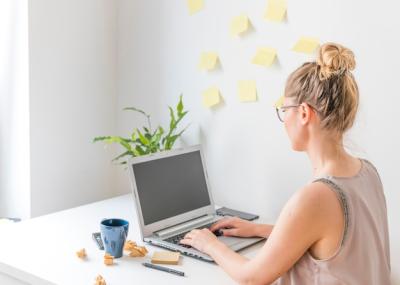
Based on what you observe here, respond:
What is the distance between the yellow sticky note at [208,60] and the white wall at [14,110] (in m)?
0.69

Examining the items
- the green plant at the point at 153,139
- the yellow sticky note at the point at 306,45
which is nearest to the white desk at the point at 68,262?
the green plant at the point at 153,139

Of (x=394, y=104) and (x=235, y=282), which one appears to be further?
(x=394, y=104)

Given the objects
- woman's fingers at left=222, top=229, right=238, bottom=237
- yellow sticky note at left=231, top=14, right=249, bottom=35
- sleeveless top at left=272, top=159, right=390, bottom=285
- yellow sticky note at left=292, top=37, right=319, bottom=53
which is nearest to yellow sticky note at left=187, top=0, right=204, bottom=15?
yellow sticky note at left=231, top=14, right=249, bottom=35

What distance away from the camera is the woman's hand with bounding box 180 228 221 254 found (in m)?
1.44

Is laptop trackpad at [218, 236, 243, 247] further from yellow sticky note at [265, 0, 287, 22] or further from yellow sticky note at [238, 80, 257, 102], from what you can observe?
yellow sticky note at [265, 0, 287, 22]

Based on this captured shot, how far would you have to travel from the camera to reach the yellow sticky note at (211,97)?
1979mm

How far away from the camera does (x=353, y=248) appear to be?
114cm

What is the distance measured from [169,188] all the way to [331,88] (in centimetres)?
71

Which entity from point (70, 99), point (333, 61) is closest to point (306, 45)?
point (333, 61)

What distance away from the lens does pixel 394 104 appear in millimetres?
1583

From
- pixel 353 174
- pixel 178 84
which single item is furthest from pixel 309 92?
pixel 178 84

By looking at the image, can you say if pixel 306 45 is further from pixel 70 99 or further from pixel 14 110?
pixel 14 110

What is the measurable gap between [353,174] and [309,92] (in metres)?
0.22

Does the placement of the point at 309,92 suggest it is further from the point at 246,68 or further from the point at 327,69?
the point at 246,68
